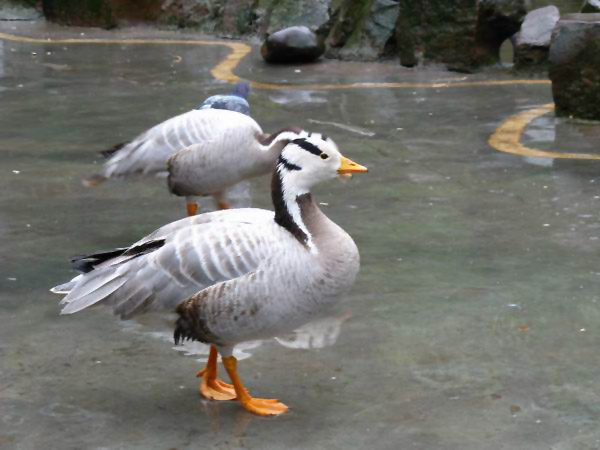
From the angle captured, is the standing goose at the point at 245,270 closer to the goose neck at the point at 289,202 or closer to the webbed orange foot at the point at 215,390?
the goose neck at the point at 289,202

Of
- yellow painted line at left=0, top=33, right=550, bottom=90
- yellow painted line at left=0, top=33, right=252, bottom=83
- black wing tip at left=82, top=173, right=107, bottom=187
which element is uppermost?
black wing tip at left=82, top=173, right=107, bottom=187

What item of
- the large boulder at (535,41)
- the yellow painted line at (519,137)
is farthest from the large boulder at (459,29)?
the yellow painted line at (519,137)

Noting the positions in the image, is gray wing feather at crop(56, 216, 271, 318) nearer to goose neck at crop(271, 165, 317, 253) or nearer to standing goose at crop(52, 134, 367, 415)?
standing goose at crop(52, 134, 367, 415)

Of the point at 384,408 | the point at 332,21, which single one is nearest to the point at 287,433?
the point at 384,408

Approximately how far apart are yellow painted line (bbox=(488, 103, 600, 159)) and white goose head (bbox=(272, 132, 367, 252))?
16.9 ft

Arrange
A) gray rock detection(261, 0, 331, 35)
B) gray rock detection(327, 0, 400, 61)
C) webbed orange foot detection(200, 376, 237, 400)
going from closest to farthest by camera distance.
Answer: webbed orange foot detection(200, 376, 237, 400) → gray rock detection(327, 0, 400, 61) → gray rock detection(261, 0, 331, 35)

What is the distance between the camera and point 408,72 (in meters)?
14.3

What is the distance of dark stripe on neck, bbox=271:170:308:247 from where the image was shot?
4.88 m

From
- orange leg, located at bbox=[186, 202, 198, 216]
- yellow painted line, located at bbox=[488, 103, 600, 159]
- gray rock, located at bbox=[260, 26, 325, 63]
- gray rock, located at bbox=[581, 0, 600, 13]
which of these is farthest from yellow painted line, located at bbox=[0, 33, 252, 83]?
orange leg, located at bbox=[186, 202, 198, 216]

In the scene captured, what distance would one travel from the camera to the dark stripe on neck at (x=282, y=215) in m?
4.88

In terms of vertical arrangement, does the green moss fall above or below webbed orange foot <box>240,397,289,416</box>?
below

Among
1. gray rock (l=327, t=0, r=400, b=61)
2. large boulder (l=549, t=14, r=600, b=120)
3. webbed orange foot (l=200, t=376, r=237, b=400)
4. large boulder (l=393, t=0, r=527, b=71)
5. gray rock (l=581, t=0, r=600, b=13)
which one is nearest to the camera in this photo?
webbed orange foot (l=200, t=376, r=237, b=400)

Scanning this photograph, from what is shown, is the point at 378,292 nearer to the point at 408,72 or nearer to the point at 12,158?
the point at 12,158

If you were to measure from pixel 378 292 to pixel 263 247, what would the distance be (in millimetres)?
1876
